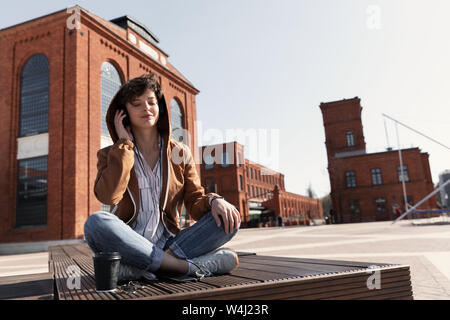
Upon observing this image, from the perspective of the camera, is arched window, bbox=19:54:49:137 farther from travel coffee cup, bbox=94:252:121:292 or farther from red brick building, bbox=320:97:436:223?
red brick building, bbox=320:97:436:223

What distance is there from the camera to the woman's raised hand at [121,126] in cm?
224

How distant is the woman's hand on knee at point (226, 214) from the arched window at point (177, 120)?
20750 millimetres

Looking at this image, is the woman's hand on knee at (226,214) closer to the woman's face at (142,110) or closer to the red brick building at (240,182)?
the woman's face at (142,110)

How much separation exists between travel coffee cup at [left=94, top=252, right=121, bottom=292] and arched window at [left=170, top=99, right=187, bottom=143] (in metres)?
21.1

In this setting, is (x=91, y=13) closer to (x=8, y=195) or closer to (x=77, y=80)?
(x=77, y=80)

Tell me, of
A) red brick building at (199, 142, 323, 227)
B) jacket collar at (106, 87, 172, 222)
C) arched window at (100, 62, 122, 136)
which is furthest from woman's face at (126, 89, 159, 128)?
red brick building at (199, 142, 323, 227)

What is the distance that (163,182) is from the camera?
2.29 m

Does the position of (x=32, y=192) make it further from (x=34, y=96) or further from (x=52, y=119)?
(x=34, y=96)

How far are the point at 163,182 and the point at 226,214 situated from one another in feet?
1.95

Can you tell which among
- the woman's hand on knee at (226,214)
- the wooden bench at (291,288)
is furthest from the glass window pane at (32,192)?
the woman's hand on knee at (226,214)

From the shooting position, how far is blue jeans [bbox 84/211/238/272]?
70.7 inches
